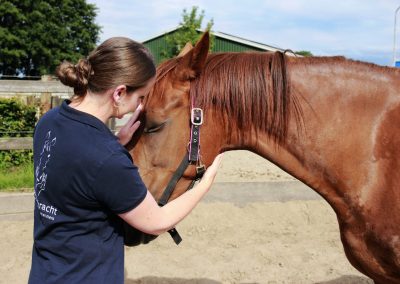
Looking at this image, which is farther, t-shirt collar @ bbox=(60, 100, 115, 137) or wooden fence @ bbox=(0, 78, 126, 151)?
wooden fence @ bbox=(0, 78, 126, 151)

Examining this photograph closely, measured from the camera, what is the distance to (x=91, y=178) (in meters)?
1.35

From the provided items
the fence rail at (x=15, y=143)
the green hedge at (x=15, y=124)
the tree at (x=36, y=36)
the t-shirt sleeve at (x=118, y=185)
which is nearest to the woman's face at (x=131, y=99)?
the t-shirt sleeve at (x=118, y=185)

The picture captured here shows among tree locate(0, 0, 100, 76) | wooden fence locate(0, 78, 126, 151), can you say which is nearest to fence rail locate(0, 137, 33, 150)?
wooden fence locate(0, 78, 126, 151)

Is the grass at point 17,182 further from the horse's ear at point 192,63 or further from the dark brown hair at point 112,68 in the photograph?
the dark brown hair at point 112,68

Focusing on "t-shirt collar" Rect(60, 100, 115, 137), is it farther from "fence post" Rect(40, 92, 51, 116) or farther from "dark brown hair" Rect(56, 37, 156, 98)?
"fence post" Rect(40, 92, 51, 116)

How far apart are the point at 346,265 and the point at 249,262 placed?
93 centimetres

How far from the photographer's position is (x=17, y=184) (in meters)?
5.09

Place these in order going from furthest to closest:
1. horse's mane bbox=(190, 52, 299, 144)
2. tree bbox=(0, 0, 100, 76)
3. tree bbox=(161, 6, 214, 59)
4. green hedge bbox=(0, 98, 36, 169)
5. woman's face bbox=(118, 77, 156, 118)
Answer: tree bbox=(0, 0, 100, 76) → tree bbox=(161, 6, 214, 59) → green hedge bbox=(0, 98, 36, 169) → horse's mane bbox=(190, 52, 299, 144) → woman's face bbox=(118, 77, 156, 118)

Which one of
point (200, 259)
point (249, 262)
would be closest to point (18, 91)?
point (200, 259)

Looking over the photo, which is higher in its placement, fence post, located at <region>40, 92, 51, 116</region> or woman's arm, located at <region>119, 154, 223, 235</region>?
woman's arm, located at <region>119, 154, 223, 235</region>

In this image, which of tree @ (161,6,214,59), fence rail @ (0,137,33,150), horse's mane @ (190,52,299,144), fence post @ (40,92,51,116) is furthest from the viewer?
tree @ (161,6,214,59)

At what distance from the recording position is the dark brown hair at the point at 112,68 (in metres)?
1.41

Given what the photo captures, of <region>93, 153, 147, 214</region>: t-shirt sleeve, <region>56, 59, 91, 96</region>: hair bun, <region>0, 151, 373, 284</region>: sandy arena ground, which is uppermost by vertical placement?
<region>56, 59, 91, 96</region>: hair bun

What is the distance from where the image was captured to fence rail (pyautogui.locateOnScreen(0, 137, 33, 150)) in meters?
5.25
